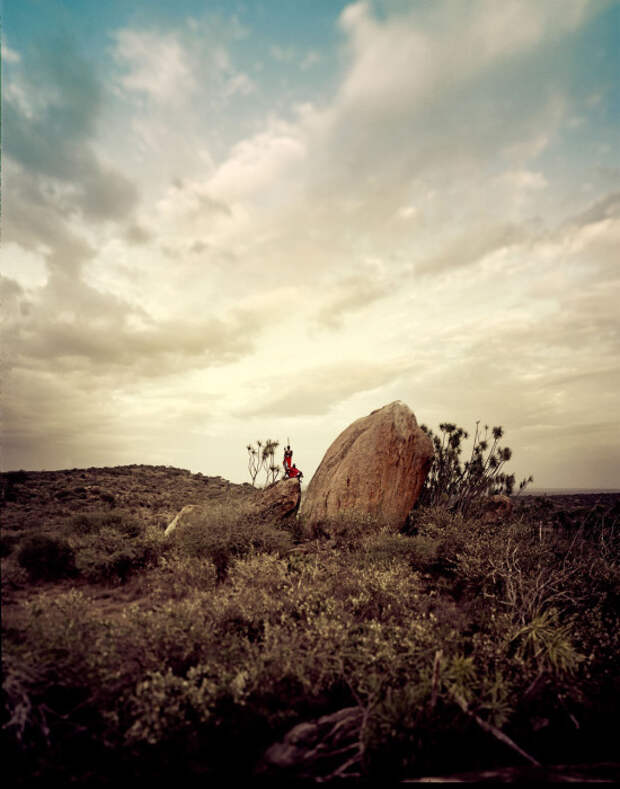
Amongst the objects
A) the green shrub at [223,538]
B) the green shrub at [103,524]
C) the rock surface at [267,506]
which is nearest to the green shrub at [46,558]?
the green shrub at [103,524]

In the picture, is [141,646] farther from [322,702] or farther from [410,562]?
[410,562]

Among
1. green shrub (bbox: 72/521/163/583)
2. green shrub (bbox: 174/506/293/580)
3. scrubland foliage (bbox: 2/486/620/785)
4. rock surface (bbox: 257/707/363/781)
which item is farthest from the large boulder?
rock surface (bbox: 257/707/363/781)

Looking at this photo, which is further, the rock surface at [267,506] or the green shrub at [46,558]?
the rock surface at [267,506]

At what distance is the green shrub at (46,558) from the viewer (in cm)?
966

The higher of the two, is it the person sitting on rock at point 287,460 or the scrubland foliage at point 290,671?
the person sitting on rock at point 287,460

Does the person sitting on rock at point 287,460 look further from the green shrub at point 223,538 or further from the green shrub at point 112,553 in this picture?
the green shrub at point 112,553

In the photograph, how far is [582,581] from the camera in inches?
401

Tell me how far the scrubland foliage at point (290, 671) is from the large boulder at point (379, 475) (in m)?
5.02

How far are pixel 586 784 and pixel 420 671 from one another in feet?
8.02

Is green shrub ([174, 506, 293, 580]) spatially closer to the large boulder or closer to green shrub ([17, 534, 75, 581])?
the large boulder

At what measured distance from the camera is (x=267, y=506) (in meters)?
15.8

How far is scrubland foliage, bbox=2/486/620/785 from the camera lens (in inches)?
207

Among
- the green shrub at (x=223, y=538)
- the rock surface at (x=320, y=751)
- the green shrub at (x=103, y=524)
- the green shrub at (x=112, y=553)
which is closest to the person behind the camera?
the rock surface at (x=320, y=751)

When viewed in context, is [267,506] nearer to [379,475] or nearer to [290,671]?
[379,475]
